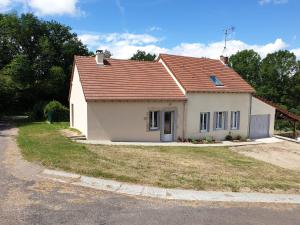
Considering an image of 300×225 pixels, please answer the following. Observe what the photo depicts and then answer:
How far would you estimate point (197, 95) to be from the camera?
Result: 2244cm

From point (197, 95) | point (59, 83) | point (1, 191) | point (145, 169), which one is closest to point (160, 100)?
point (197, 95)

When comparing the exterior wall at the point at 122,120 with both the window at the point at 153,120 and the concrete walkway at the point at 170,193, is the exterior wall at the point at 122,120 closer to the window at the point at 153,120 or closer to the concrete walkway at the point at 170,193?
the window at the point at 153,120

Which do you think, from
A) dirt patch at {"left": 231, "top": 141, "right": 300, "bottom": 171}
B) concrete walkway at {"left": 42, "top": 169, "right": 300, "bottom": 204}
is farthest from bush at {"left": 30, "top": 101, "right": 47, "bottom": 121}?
concrete walkway at {"left": 42, "top": 169, "right": 300, "bottom": 204}

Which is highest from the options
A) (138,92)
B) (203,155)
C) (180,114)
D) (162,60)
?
(162,60)

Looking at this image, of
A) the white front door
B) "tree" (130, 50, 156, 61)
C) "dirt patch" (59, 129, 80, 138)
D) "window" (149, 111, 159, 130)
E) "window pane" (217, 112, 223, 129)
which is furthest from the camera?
A: "tree" (130, 50, 156, 61)

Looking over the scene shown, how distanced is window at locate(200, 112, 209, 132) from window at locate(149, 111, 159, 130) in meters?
3.74

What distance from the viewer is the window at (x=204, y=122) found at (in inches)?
910

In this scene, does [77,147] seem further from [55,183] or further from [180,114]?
[180,114]

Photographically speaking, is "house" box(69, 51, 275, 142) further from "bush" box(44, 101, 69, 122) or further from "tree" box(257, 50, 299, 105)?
"tree" box(257, 50, 299, 105)

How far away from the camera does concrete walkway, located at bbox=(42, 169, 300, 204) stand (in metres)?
9.05

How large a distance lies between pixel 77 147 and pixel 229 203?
8.71 m

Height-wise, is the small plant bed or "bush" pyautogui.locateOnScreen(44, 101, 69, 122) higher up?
"bush" pyautogui.locateOnScreen(44, 101, 69, 122)

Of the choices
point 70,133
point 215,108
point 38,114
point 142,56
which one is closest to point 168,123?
point 215,108

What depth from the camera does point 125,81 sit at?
21.1m
